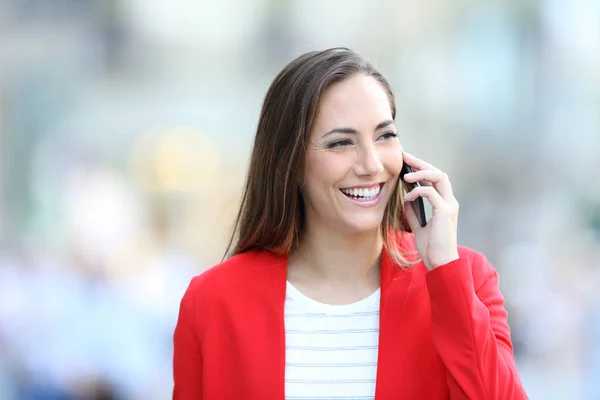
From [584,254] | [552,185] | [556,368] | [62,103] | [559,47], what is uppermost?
[559,47]

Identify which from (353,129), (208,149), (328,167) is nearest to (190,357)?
(328,167)

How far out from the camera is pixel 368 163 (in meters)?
1.93

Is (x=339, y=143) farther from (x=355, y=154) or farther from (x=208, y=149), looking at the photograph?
(x=208, y=149)

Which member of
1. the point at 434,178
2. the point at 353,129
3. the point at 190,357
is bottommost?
the point at 190,357

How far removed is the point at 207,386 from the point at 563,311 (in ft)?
9.31

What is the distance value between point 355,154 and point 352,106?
0.12 meters

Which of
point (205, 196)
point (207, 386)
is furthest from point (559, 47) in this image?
point (207, 386)

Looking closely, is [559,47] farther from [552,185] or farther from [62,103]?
[62,103]

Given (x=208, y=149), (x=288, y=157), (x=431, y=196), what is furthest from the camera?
(x=208, y=149)

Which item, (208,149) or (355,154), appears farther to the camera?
(208,149)

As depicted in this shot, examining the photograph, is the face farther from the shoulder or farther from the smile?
the shoulder

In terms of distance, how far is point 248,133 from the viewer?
14.7 ft

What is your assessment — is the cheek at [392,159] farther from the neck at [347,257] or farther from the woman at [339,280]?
the neck at [347,257]

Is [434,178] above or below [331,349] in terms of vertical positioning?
above
